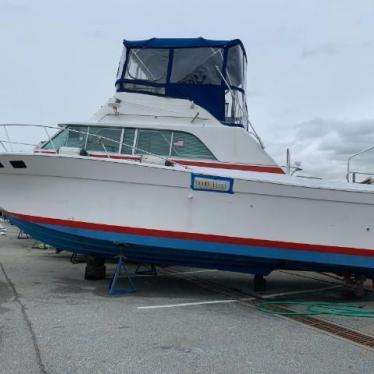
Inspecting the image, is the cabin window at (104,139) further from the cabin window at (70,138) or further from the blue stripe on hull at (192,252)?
the blue stripe on hull at (192,252)

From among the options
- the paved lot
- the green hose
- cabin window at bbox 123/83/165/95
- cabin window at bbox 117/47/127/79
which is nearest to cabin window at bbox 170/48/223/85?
A: cabin window at bbox 123/83/165/95

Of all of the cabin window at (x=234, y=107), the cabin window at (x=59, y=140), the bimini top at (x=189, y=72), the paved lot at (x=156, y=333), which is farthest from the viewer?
the cabin window at (x=234, y=107)

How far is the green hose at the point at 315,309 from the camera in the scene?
6.39 m

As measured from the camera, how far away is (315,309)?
263 inches

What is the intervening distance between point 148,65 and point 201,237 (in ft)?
10.9

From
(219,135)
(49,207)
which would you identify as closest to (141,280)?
(49,207)

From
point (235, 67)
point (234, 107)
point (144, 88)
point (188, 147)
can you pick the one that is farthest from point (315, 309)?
point (144, 88)

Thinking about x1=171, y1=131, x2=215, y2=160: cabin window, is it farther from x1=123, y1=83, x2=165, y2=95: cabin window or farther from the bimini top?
x1=123, y1=83, x2=165, y2=95: cabin window

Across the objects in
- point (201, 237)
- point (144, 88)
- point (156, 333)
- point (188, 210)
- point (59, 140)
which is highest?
point (144, 88)

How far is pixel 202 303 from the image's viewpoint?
268 inches

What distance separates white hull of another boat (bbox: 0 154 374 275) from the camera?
22.6 feet

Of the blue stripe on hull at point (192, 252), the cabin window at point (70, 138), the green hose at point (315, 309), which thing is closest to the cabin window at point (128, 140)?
the cabin window at point (70, 138)

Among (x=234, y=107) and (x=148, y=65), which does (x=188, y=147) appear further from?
(x=148, y=65)

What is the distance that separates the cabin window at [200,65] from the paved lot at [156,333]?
360 centimetres
